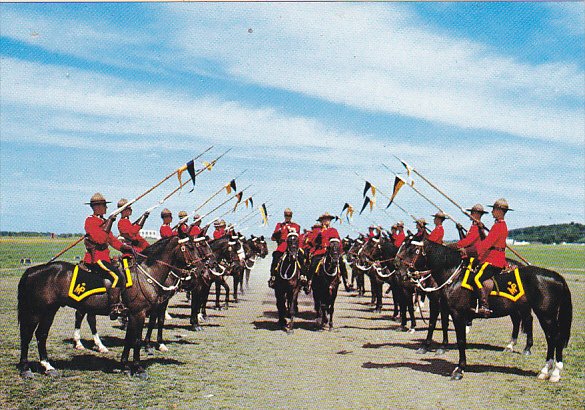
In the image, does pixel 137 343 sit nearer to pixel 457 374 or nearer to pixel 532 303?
pixel 457 374

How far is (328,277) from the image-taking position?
1875 centimetres

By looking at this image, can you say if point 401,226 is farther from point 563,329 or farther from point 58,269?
point 58,269

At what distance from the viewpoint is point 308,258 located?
20719 millimetres

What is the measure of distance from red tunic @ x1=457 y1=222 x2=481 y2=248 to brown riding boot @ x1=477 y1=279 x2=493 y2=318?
96cm

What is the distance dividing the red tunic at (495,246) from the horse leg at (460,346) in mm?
1433

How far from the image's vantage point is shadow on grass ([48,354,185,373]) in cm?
1238

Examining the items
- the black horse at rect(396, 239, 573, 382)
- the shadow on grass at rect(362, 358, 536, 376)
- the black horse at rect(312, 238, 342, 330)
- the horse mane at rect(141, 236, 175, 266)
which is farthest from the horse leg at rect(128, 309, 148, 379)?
the black horse at rect(312, 238, 342, 330)

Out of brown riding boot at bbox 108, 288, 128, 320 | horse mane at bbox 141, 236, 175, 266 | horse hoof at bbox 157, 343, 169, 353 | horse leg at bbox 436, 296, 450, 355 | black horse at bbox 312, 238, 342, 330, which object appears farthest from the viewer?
black horse at bbox 312, 238, 342, 330

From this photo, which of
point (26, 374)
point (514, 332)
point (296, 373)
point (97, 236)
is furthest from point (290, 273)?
point (26, 374)

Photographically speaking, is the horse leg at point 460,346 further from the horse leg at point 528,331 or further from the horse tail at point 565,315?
the horse leg at point 528,331

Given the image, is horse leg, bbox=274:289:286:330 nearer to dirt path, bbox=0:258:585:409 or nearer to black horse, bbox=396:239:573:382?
dirt path, bbox=0:258:585:409

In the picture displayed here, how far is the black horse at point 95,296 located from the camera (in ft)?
38.4

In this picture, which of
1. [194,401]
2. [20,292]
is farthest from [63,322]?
[194,401]

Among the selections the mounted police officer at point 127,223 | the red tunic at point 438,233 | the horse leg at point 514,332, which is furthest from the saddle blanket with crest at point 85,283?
the horse leg at point 514,332
